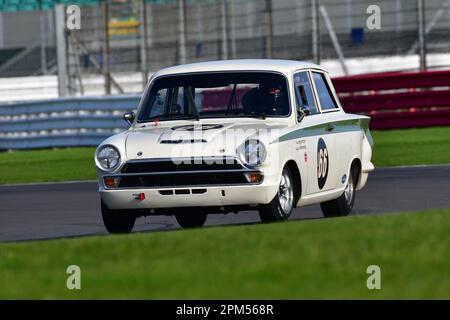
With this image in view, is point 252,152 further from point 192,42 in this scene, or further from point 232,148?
point 192,42

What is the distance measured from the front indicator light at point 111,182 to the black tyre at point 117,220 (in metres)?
0.19

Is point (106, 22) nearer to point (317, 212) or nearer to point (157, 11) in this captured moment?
point (157, 11)

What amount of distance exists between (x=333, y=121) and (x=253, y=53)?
14283mm

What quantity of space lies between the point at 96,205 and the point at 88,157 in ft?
28.7

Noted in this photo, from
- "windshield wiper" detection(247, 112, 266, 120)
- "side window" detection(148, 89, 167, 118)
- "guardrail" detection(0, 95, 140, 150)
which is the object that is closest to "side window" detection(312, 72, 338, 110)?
"windshield wiper" detection(247, 112, 266, 120)

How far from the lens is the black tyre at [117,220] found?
35.5 feet

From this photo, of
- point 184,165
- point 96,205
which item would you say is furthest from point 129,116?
point 96,205

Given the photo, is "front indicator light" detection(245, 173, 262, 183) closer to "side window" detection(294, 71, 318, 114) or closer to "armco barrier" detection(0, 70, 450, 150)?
"side window" detection(294, 71, 318, 114)

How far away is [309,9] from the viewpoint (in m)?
24.6

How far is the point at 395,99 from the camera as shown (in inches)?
970

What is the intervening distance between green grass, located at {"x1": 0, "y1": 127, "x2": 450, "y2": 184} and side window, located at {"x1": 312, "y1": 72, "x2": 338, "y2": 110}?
20.2 ft

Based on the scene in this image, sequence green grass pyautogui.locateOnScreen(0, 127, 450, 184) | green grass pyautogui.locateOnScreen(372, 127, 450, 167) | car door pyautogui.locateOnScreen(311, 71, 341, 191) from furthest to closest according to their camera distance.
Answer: green grass pyautogui.locateOnScreen(0, 127, 450, 184) → green grass pyautogui.locateOnScreen(372, 127, 450, 167) → car door pyautogui.locateOnScreen(311, 71, 341, 191)

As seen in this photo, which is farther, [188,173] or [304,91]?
[304,91]

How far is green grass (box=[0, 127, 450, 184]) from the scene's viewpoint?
63.5 feet
